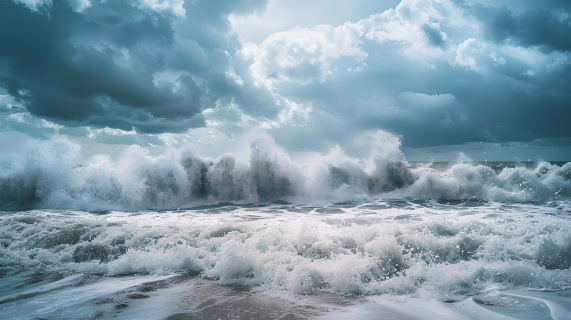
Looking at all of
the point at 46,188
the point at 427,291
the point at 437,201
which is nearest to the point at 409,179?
the point at 437,201

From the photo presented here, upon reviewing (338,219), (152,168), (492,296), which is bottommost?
(492,296)

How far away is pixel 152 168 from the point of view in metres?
14.6

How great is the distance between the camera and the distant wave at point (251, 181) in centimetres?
1255

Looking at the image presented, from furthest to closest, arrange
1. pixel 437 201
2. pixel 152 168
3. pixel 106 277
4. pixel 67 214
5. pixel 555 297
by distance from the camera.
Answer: pixel 152 168 → pixel 437 201 → pixel 67 214 → pixel 106 277 → pixel 555 297

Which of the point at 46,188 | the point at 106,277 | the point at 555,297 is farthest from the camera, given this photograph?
the point at 46,188

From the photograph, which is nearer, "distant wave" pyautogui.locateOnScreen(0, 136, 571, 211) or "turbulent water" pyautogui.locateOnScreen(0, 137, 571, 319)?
"turbulent water" pyautogui.locateOnScreen(0, 137, 571, 319)

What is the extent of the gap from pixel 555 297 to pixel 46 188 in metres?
18.1

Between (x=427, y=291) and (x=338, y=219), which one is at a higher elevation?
(x=338, y=219)

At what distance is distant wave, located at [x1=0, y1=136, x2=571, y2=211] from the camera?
41.2 feet

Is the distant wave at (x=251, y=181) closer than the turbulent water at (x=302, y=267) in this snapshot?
No

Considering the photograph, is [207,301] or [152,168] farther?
[152,168]

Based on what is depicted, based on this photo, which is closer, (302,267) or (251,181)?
(302,267)

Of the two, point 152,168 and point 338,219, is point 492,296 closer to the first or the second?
point 338,219

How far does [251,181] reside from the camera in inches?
584
